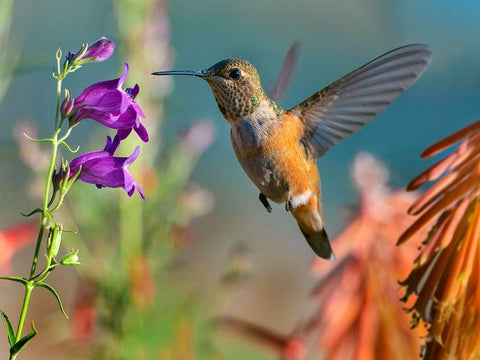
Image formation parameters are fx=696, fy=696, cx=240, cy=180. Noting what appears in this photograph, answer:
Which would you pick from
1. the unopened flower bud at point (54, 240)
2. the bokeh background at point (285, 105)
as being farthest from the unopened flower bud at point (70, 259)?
the bokeh background at point (285, 105)

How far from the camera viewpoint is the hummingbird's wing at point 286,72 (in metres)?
2.17

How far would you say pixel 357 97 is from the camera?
6.57ft

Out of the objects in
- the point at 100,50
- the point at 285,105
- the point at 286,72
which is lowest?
the point at 285,105

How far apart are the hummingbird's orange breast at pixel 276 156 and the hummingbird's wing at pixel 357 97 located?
5 centimetres

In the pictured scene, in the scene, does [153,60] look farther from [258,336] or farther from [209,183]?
[209,183]

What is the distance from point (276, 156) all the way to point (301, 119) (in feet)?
0.70

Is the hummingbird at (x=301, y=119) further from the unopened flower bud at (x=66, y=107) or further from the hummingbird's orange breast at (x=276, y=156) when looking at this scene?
the unopened flower bud at (x=66, y=107)

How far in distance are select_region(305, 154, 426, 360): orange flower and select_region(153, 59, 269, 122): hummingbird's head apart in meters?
0.55

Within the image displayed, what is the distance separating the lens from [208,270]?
7273 mm

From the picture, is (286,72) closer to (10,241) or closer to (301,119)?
(301,119)

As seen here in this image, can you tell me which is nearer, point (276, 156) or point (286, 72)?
point (276, 156)

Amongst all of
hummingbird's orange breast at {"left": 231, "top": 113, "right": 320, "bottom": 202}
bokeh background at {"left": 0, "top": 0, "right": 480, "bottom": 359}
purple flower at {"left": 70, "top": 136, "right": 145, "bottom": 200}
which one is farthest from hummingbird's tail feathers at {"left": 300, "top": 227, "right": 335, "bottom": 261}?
bokeh background at {"left": 0, "top": 0, "right": 480, "bottom": 359}

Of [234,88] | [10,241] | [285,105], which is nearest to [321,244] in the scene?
[234,88]

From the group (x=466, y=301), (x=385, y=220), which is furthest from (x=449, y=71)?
(x=466, y=301)
